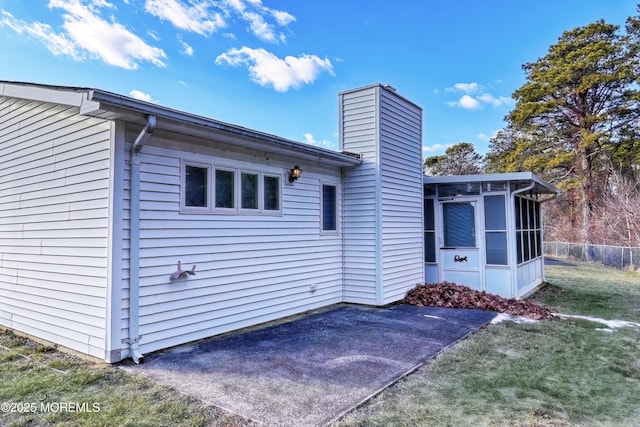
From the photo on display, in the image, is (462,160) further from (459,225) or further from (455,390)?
(455,390)

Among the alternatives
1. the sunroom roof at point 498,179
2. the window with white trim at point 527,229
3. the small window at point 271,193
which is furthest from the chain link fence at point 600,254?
the small window at point 271,193

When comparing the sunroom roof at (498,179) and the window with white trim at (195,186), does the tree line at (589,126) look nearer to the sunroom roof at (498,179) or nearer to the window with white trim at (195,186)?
the sunroom roof at (498,179)

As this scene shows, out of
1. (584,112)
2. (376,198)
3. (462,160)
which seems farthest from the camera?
(462,160)

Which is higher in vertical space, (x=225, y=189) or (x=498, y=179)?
(x=498, y=179)

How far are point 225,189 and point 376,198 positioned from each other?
117 inches

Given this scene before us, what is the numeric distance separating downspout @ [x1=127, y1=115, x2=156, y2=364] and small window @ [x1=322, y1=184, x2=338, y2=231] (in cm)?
348

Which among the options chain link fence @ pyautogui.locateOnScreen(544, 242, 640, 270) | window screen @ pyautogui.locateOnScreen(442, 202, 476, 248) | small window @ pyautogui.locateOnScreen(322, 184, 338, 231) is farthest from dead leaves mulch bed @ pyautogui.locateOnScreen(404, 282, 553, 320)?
chain link fence @ pyautogui.locateOnScreen(544, 242, 640, 270)

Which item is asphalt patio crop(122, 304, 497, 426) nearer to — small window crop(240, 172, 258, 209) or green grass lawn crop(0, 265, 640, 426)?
green grass lawn crop(0, 265, 640, 426)

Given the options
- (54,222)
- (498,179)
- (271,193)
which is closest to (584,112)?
(498,179)

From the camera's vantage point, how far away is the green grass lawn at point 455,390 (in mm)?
2732

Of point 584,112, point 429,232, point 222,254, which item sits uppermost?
point 584,112

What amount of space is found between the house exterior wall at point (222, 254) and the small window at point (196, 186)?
12 cm

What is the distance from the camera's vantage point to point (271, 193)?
577cm

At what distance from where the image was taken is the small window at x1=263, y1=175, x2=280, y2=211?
18.6 feet
